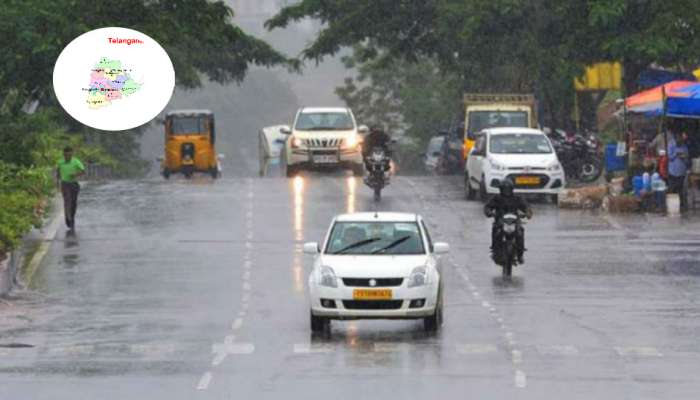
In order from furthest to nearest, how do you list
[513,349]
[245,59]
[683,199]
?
[245,59] → [683,199] → [513,349]

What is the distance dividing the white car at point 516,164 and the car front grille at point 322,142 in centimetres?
767

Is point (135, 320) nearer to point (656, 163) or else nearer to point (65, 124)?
point (656, 163)

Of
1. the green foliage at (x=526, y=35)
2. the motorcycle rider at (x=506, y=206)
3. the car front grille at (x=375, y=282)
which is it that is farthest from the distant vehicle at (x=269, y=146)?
the car front grille at (x=375, y=282)

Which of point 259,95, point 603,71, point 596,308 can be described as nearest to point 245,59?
point 603,71

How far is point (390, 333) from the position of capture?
2550 centimetres

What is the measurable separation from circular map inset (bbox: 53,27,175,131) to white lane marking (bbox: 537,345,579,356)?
26206 millimetres

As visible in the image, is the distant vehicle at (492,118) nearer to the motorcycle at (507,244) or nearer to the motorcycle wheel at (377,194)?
the motorcycle wheel at (377,194)

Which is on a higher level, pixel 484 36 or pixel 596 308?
pixel 484 36

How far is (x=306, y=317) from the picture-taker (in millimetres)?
27328

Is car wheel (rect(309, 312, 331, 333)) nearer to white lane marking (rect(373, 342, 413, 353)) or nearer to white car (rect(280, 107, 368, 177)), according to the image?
white lane marking (rect(373, 342, 413, 353))

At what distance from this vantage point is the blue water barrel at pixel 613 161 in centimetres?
5378

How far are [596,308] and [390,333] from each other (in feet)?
12.8

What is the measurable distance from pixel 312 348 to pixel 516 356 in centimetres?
247

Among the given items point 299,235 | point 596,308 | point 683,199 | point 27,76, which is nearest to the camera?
point 596,308
